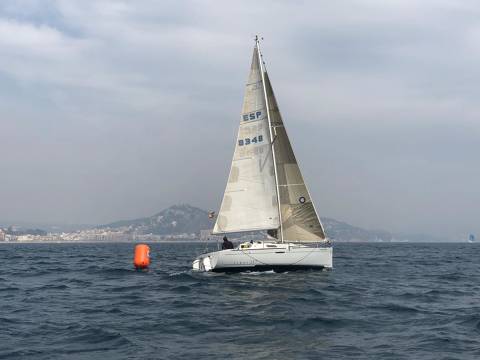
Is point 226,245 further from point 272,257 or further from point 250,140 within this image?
point 250,140

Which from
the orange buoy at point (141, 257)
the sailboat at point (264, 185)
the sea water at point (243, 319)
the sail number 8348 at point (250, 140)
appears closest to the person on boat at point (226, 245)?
the sailboat at point (264, 185)

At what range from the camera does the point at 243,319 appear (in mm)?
18422

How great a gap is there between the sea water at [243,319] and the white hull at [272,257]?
3.12 feet

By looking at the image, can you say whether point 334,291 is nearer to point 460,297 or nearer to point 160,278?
point 460,297

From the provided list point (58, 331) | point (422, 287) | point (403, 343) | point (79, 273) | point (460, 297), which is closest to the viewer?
point (403, 343)

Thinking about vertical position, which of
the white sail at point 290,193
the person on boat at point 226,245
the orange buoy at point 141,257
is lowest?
the orange buoy at point 141,257

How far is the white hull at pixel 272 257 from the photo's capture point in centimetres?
3111

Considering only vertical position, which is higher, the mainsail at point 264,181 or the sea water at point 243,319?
the mainsail at point 264,181

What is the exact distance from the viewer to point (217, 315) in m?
19.3

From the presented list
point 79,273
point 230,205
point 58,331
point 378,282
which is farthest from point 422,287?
point 79,273

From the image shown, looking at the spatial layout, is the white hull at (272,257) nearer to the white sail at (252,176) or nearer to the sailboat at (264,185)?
the sailboat at (264,185)

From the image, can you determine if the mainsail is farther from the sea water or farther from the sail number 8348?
the sea water

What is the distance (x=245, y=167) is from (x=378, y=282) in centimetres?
1060

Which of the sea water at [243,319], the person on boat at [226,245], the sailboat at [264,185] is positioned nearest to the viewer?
the sea water at [243,319]
